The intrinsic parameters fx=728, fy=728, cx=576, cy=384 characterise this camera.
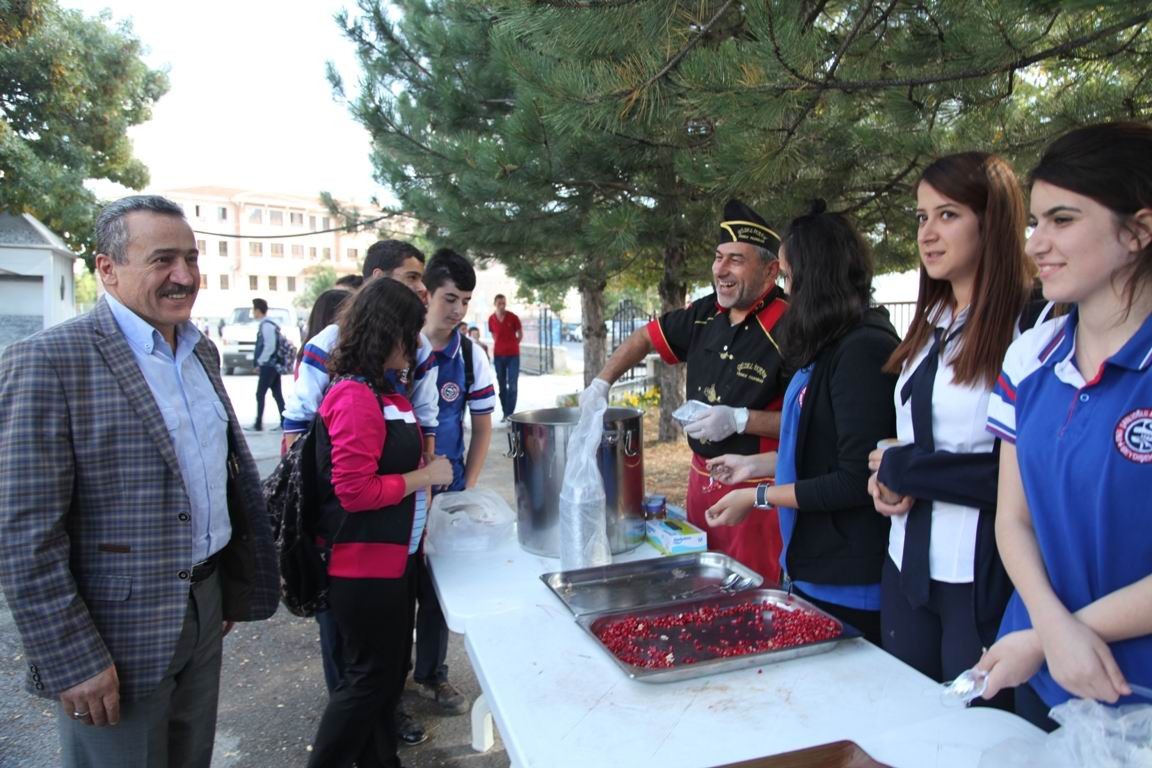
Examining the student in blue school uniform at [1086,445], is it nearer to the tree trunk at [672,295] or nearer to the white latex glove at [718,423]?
→ the white latex glove at [718,423]

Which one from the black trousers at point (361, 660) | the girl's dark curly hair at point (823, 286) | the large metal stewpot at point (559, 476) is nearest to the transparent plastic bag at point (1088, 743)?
the girl's dark curly hair at point (823, 286)

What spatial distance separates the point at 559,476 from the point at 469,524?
40 centimetres

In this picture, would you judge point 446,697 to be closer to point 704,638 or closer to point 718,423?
point 718,423

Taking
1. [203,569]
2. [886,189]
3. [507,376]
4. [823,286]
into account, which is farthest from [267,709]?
[507,376]

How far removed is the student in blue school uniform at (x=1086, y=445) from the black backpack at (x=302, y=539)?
169 cm

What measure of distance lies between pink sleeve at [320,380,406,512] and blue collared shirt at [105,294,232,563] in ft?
0.90

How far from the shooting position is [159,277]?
1668 mm

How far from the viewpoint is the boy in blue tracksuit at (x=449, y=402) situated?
2842 mm

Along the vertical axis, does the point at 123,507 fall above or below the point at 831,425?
below

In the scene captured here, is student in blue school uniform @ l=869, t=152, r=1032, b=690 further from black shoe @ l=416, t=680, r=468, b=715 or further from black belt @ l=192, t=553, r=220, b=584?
black shoe @ l=416, t=680, r=468, b=715

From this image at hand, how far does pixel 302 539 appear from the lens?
2074mm

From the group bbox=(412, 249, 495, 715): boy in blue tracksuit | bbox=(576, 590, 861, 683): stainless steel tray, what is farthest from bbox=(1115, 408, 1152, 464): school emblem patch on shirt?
bbox=(412, 249, 495, 715): boy in blue tracksuit

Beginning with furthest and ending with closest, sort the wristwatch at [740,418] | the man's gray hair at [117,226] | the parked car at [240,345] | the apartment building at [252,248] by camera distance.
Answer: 1. the apartment building at [252,248]
2. the parked car at [240,345]
3. the wristwatch at [740,418]
4. the man's gray hair at [117,226]

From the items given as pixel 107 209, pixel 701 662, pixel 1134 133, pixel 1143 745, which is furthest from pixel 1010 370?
pixel 107 209
